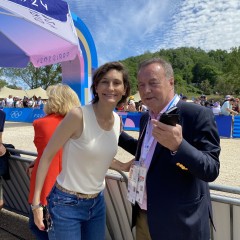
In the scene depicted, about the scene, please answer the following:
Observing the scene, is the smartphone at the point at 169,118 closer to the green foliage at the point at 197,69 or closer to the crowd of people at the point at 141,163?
the crowd of people at the point at 141,163

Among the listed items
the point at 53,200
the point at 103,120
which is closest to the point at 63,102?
the point at 103,120

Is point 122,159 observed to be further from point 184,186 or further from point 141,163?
point 184,186

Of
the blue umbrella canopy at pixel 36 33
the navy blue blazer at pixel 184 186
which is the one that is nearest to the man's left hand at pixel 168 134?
the navy blue blazer at pixel 184 186

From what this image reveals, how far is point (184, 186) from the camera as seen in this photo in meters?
1.67

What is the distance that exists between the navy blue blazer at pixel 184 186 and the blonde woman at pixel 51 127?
3.19 ft

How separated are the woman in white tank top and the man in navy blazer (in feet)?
1.09

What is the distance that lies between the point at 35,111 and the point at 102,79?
18604mm

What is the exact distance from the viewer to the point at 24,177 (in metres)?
3.79

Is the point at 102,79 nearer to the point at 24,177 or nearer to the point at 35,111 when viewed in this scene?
the point at 24,177

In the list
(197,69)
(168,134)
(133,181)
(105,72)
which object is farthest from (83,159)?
(197,69)

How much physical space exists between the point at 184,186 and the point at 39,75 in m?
53.0

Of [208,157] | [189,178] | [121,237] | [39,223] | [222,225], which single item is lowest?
[121,237]

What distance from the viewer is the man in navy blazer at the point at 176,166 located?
61.0 inches

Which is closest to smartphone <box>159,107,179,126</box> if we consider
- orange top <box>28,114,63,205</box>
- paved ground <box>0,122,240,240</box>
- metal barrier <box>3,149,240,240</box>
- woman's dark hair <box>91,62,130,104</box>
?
woman's dark hair <box>91,62,130,104</box>
